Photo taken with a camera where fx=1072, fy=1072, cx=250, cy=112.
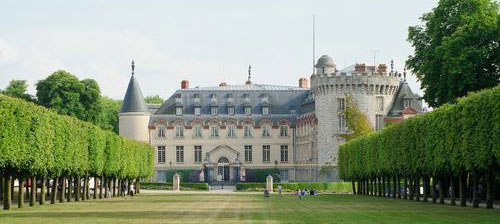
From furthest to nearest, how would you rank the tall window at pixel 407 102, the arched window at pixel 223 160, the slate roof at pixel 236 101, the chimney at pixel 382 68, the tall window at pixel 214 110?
1. the tall window at pixel 214 110
2. the slate roof at pixel 236 101
3. the arched window at pixel 223 160
4. the chimney at pixel 382 68
5. the tall window at pixel 407 102

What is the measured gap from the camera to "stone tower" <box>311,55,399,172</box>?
443 feet

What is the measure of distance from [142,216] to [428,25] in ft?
130

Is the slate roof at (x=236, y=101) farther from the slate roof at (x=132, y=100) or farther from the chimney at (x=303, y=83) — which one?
the chimney at (x=303, y=83)

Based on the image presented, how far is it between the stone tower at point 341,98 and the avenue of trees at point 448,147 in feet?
142

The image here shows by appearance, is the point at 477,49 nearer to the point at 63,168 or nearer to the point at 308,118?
the point at 63,168

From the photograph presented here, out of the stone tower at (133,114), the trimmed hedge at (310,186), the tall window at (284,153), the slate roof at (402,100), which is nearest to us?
the trimmed hedge at (310,186)

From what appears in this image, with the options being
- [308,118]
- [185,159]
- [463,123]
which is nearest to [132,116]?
[185,159]

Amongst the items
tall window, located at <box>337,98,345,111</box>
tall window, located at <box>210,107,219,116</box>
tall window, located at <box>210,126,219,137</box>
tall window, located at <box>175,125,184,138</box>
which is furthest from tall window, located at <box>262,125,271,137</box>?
tall window, located at <box>337,98,345,111</box>

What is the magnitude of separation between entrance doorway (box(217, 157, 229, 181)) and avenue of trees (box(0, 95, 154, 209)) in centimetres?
5799

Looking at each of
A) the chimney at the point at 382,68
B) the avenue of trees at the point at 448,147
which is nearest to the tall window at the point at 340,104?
the chimney at the point at 382,68

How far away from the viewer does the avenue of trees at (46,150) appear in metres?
55.9

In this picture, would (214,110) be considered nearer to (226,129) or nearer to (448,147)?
(226,129)

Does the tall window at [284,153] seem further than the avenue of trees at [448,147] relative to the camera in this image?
Yes

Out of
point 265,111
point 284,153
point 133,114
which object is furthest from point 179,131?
point 284,153
